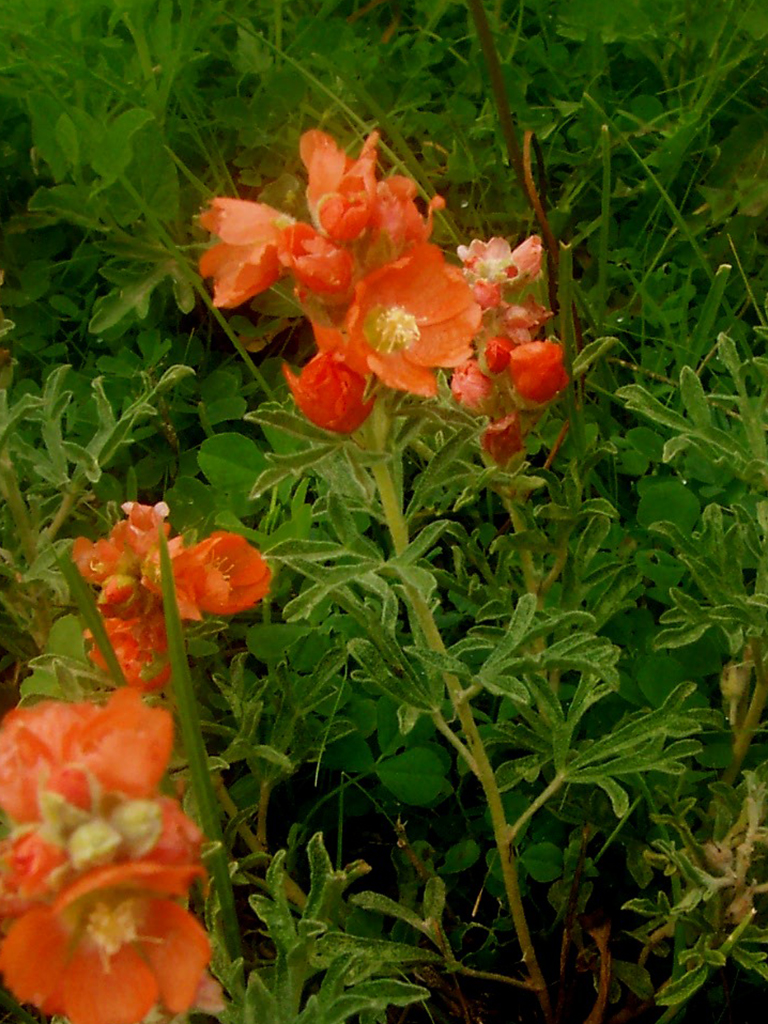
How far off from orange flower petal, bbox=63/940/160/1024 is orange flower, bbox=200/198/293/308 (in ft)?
2.56

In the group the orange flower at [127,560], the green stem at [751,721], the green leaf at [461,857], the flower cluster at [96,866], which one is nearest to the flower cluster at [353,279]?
the orange flower at [127,560]

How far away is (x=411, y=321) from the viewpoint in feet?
4.54

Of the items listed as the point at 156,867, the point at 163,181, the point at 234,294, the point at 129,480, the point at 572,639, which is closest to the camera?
the point at 156,867

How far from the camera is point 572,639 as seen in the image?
1554 millimetres

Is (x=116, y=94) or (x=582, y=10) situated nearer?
(x=116, y=94)

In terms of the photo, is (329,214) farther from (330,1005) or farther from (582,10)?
(582,10)

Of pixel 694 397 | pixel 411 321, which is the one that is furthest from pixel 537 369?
pixel 411 321

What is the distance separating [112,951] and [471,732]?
0.74m

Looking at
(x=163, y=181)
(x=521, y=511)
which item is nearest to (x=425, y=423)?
(x=521, y=511)

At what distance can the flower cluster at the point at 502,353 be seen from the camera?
1.75 meters

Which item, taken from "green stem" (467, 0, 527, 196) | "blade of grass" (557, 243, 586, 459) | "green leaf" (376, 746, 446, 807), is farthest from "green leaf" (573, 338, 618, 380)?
"green leaf" (376, 746, 446, 807)

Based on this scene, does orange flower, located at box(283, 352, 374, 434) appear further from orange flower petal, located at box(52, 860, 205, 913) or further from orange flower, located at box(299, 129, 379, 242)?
orange flower petal, located at box(52, 860, 205, 913)

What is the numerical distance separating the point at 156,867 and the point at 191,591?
809 millimetres

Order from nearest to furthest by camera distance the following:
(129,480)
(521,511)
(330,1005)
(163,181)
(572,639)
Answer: (330,1005)
(572,639)
(521,511)
(129,480)
(163,181)
